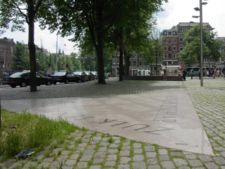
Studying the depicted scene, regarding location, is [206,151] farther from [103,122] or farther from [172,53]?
[172,53]

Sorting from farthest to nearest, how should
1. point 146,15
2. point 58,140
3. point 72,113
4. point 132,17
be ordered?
point 146,15
point 132,17
point 72,113
point 58,140

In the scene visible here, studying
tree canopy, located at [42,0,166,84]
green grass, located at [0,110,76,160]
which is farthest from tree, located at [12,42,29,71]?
green grass, located at [0,110,76,160]

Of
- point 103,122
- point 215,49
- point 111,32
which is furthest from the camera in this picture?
point 215,49

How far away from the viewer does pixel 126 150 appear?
6.52 meters

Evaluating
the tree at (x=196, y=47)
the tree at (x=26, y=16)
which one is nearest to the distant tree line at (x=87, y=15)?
the tree at (x=26, y=16)

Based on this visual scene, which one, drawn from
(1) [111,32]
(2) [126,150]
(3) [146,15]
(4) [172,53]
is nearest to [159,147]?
(2) [126,150]

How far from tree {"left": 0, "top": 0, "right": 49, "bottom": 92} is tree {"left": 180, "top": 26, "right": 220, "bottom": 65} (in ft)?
200

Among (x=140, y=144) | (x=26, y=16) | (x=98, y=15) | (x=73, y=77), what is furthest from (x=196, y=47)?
(x=140, y=144)

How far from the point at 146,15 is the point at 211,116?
89.9 feet

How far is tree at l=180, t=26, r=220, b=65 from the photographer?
8581cm

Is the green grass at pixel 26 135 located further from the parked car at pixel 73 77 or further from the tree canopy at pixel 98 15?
the parked car at pixel 73 77

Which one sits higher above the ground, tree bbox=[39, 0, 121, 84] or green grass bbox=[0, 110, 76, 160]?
tree bbox=[39, 0, 121, 84]

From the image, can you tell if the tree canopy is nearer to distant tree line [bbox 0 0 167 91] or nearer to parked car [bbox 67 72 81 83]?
distant tree line [bbox 0 0 167 91]

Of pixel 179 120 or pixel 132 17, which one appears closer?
pixel 179 120
